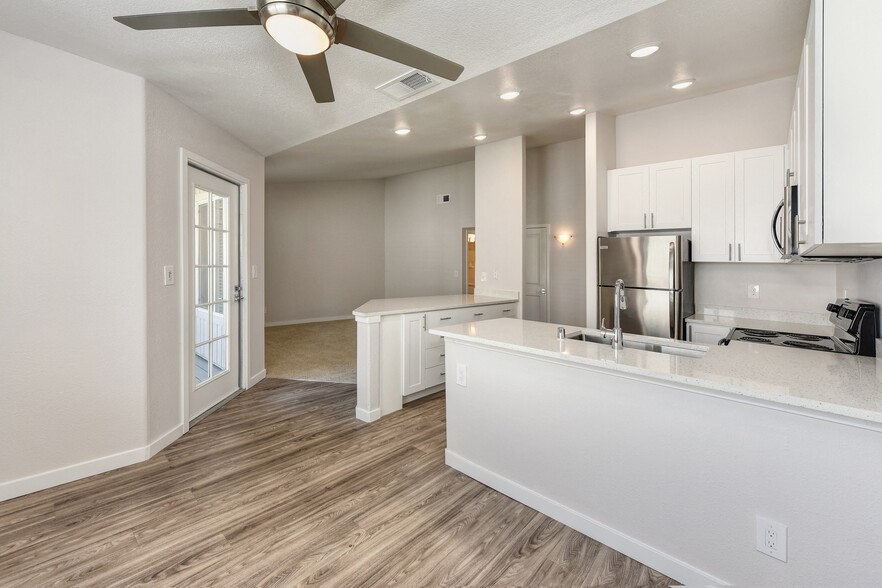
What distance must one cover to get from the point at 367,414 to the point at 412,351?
2.17 ft

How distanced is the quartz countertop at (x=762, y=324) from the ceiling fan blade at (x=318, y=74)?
10.3ft

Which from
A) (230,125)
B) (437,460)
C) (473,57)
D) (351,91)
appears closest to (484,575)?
(437,460)

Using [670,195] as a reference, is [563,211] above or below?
above

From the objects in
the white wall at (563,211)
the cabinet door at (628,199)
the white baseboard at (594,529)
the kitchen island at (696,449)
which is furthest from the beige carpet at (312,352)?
the cabinet door at (628,199)

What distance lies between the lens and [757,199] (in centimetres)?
314

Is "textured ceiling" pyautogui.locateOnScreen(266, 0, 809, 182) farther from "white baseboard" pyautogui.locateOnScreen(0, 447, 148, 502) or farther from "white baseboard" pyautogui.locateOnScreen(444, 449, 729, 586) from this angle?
"white baseboard" pyautogui.locateOnScreen(0, 447, 148, 502)

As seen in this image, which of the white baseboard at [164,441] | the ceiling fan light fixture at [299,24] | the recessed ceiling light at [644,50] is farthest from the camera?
the white baseboard at [164,441]

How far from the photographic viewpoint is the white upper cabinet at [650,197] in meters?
3.50

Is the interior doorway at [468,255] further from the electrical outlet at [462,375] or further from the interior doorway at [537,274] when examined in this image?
the electrical outlet at [462,375]

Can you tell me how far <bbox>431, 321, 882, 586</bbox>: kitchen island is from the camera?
1.29m

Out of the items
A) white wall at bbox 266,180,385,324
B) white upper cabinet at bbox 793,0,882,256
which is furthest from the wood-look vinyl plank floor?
white wall at bbox 266,180,385,324

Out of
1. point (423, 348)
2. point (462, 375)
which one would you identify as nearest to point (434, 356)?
point (423, 348)

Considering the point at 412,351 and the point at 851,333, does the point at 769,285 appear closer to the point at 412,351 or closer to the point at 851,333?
the point at 851,333

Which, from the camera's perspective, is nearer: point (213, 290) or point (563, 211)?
point (213, 290)
